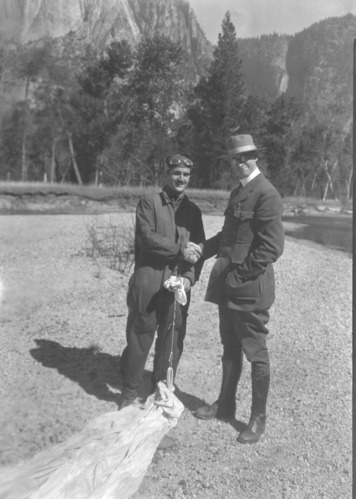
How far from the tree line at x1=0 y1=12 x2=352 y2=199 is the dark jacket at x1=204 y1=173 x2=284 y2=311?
377mm

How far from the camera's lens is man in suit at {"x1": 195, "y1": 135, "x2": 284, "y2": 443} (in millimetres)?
2961

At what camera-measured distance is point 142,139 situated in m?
3.59

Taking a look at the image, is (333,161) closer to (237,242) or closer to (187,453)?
(237,242)

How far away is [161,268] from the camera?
11.0ft

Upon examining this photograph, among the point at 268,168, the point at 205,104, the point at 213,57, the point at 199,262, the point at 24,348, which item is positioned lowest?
the point at 24,348

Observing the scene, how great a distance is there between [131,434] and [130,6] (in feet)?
6.40

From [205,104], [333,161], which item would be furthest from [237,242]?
A: [333,161]

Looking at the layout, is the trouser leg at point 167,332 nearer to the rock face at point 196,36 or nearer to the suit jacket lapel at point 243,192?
the suit jacket lapel at point 243,192

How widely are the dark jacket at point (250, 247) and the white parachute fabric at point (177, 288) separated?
15 centimetres

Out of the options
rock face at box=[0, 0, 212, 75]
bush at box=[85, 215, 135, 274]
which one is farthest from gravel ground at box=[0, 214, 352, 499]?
rock face at box=[0, 0, 212, 75]

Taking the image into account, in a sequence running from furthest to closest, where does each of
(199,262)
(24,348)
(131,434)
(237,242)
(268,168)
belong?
(24,348), (268,168), (199,262), (237,242), (131,434)

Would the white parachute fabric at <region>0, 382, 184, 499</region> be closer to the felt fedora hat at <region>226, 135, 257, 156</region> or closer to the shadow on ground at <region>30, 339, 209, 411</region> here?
the shadow on ground at <region>30, 339, 209, 411</region>

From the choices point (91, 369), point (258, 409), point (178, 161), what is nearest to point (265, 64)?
point (178, 161)

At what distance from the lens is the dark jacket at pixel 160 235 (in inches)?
131
